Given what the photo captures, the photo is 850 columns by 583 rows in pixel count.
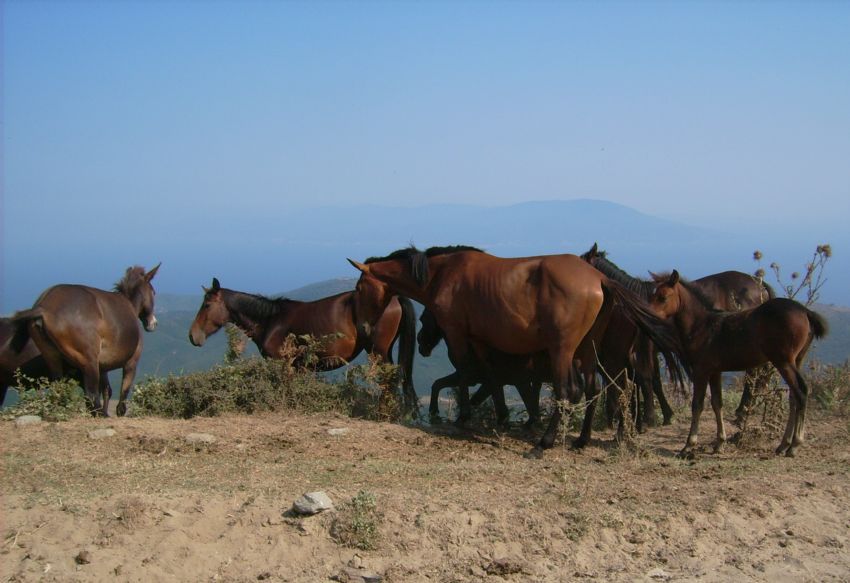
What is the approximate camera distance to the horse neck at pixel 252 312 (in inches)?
477

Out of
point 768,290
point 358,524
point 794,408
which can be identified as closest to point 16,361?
point 358,524

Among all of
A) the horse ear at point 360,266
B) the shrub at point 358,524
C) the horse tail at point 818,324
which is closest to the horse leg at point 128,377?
the horse ear at point 360,266

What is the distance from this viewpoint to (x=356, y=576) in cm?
570

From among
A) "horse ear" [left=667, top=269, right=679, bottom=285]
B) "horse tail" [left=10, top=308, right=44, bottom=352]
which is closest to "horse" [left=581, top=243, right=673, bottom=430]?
"horse ear" [left=667, top=269, right=679, bottom=285]

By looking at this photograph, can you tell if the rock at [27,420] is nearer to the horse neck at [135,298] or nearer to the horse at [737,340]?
the horse neck at [135,298]

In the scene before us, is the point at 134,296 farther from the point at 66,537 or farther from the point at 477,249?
the point at 66,537

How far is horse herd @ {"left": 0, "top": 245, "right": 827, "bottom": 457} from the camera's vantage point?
8.55 m

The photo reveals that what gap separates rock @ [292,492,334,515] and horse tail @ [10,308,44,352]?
470 centimetres

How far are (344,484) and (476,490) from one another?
1092 millimetres

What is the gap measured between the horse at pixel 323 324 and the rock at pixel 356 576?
4611mm

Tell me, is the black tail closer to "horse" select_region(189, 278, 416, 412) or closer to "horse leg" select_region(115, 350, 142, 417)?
"horse" select_region(189, 278, 416, 412)

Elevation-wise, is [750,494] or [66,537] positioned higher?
[750,494]

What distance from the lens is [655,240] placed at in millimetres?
194375

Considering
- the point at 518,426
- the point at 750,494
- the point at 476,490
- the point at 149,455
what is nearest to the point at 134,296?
the point at 149,455
